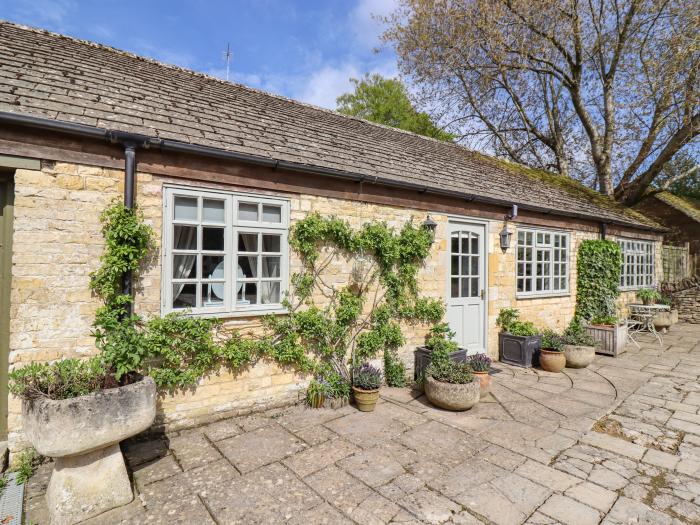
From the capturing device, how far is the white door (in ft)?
23.5

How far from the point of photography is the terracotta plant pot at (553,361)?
6.89 metres

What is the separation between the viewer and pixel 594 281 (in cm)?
960

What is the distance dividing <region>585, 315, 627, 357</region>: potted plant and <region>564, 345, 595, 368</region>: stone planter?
1.47 metres

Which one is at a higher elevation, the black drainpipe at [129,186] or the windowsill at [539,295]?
the black drainpipe at [129,186]

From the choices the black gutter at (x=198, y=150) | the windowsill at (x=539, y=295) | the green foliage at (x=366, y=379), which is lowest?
the green foliage at (x=366, y=379)

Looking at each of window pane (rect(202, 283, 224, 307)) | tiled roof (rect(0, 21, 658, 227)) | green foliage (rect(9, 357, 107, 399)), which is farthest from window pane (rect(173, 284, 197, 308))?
tiled roof (rect(0, 21, 658, 227))

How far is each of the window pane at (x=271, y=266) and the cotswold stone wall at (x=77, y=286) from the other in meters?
0.19

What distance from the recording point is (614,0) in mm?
12844

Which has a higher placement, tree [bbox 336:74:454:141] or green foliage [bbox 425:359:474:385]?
tree [bbox 336:74:454:141]

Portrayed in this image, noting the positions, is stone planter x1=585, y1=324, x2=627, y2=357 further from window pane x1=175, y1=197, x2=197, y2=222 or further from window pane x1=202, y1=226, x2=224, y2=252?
window pane x1=175, y1=197, x2=197, y2=222

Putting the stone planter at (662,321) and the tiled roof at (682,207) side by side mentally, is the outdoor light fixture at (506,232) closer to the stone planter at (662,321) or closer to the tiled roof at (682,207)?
the stone planter at (662,321)

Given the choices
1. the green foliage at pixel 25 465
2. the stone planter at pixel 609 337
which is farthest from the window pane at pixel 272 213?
the stone planter at pixel 609 337

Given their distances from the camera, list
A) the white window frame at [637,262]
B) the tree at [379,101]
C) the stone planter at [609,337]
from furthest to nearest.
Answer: the tree at [379,101], the white window frame at [637,262], the stone planter at [609,337]

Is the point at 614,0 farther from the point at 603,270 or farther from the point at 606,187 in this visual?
the point at 603,270
